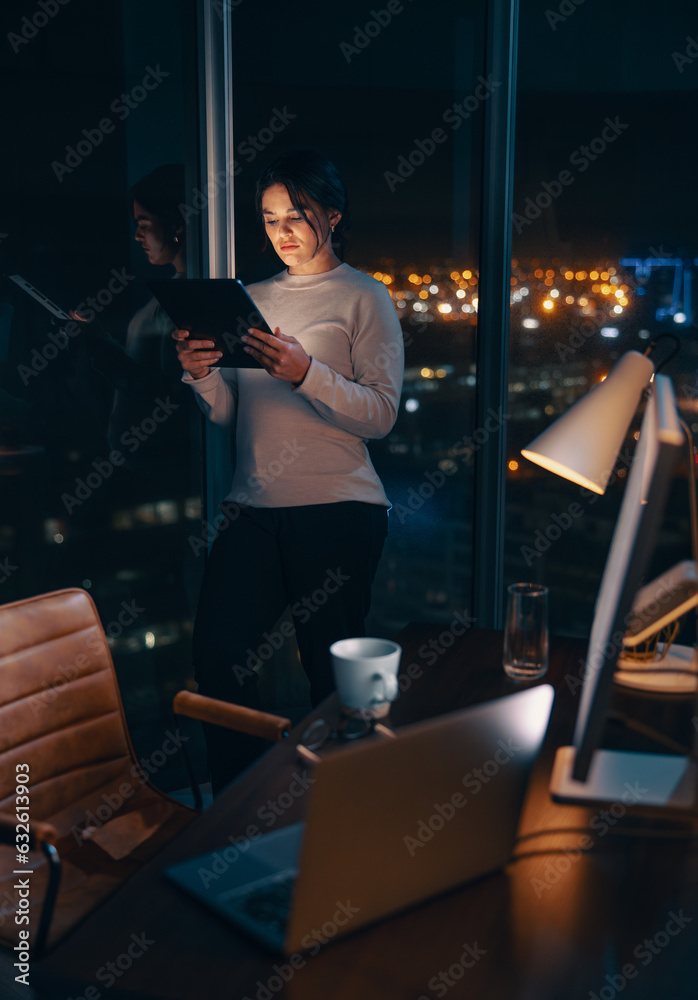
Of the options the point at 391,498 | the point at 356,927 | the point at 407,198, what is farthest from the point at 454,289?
the point at 356,927

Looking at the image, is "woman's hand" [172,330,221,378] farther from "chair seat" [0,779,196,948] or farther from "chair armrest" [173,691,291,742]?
"chair seat" [0,779,196,948]

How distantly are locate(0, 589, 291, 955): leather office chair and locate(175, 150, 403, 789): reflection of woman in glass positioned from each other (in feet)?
1.26

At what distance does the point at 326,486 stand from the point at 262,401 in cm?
28

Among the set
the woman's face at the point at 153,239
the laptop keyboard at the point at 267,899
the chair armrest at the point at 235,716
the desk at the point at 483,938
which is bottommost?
the chair armrest at the point at 235,716

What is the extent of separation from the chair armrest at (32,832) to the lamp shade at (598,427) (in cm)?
93

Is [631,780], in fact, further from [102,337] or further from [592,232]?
[102,337]

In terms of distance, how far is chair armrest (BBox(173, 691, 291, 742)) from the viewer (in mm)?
1453

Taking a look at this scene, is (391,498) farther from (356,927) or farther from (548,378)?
(356,927)

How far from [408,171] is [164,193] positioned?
0.79 metres

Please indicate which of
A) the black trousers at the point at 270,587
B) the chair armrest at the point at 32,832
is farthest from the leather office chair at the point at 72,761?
the black trousers at the point at 270,587

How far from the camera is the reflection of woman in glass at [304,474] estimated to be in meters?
2.10

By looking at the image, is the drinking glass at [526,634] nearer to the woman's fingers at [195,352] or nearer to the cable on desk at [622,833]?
the cable on desk at [622,833]

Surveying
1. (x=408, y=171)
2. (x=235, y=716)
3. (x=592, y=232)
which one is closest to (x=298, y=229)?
(x=408, y=171)

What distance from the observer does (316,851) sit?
0.75 metres
